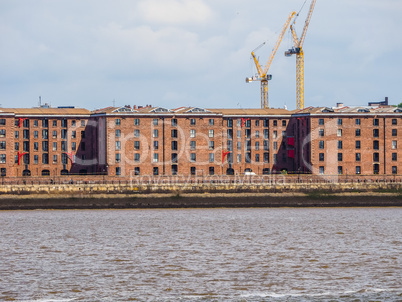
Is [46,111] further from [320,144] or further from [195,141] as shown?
[320,144]

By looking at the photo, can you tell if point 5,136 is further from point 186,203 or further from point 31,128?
point 186,203

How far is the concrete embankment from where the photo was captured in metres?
100

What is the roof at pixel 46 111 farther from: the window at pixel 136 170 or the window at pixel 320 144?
the window at pixel 320 144

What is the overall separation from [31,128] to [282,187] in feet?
214

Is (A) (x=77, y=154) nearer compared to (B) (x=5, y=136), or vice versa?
(B) (x=5, y=136)

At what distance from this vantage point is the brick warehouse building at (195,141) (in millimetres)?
148250

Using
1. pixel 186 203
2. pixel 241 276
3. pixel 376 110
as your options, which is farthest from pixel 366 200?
pixel 241 276

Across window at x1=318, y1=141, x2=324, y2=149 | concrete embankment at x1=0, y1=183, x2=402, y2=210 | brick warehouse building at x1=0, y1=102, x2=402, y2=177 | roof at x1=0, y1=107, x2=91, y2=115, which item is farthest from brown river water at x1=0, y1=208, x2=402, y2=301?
roof at x1=0, y1=107, x2=91, y2=115

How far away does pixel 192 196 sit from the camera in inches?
4053

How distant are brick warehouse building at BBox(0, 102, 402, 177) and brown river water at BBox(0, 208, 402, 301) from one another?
212 ft

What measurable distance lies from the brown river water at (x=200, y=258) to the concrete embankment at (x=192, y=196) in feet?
53.5

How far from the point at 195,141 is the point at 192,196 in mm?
48548

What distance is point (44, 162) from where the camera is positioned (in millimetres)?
155750

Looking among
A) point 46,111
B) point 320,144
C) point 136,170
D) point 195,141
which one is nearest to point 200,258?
point 136,170
